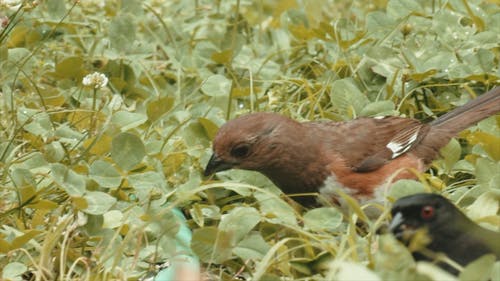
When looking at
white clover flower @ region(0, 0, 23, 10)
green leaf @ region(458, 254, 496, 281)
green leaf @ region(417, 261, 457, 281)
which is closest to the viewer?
green leaf @ region(417, 261, 457, 281)

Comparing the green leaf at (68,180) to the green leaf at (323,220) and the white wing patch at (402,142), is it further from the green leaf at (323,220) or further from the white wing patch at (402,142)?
the white wing patch at (402,142)

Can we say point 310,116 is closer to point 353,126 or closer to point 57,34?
point 353,126

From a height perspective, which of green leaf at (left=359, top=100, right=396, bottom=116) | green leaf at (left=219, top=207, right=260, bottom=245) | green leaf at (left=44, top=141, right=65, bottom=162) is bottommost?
green leaf at (left=359, top=100, right=396, bottom=116)

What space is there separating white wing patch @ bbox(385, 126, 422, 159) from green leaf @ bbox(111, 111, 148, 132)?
1.25m

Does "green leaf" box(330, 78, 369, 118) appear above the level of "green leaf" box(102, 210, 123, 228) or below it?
below

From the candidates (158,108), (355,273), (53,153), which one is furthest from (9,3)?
(355,273)

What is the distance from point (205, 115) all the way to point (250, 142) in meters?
0.68

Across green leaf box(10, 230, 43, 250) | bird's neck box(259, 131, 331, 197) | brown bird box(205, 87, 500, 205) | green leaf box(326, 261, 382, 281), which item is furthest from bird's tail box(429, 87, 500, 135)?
green leaf box(326, 261, 382, 281)

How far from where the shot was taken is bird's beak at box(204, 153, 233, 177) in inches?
235

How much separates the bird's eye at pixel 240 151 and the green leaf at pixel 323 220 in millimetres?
876

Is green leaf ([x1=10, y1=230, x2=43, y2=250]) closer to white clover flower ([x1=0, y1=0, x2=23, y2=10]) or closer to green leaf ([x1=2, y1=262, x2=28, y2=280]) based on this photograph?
green leaf ([x1=2, y1=262, x2=28, y2=280])

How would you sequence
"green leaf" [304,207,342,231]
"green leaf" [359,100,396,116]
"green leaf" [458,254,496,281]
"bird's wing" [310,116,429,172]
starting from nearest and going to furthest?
"green leaf" [458,254,496,281] → "green leaf" [304,207,342,231] → "bird's wing" [310,116,429,172] → "green leaf" [359,100,396,116]

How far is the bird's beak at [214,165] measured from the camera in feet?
19.6

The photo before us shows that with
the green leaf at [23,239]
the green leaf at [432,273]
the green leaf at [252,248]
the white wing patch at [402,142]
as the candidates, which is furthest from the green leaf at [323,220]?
the green leaf at [432,273]
